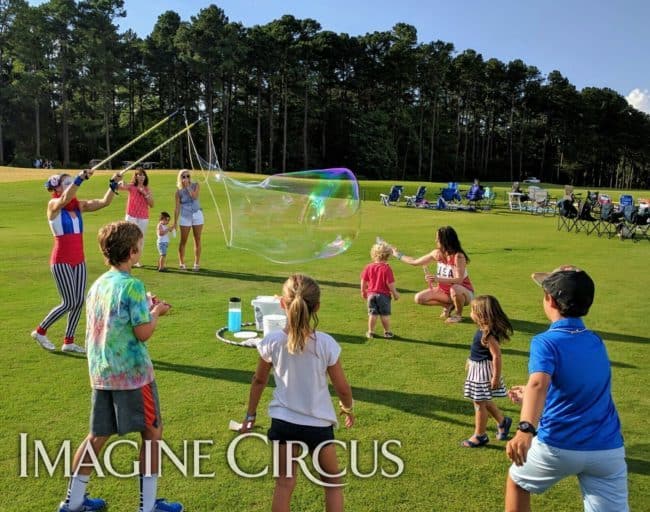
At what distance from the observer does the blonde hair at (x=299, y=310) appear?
3.49 m

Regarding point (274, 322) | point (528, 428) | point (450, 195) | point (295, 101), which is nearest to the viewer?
point (528, 428)

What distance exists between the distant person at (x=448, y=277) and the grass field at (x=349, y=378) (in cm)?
30

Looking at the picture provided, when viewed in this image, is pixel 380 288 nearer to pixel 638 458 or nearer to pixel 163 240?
pixel 638 458

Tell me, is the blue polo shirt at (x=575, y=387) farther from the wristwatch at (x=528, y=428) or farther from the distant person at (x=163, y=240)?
the distant person at (x=163, y=240)

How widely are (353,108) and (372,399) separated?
3060 inches

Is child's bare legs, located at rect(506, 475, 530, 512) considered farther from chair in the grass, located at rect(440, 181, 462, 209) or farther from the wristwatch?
chair in the grass, located at rect(440, 181, 462, 209)

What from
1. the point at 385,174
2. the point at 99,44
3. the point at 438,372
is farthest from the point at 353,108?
the point at 438,372

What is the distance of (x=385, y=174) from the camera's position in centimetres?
7700

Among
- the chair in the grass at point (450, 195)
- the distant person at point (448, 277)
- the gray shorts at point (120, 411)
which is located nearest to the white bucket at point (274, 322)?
the distant person at point (448, 277)

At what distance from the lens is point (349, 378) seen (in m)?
6.71

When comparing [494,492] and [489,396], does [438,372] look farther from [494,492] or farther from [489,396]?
[494,492]

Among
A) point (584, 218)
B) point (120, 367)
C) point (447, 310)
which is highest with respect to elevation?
point (584, 218)

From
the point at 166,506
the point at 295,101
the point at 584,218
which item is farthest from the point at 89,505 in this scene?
the point at 295,101

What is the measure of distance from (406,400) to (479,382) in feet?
3.55
